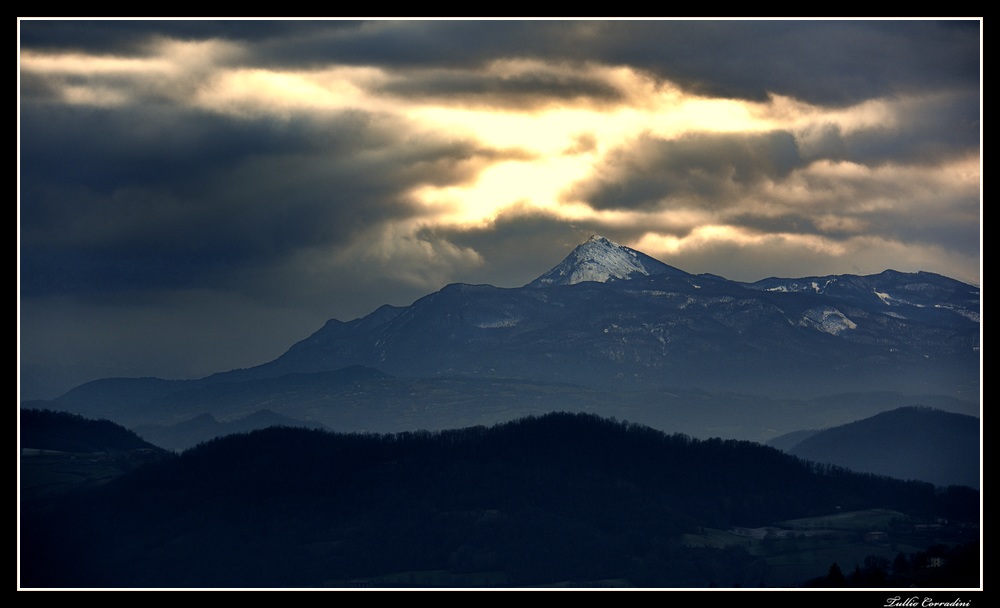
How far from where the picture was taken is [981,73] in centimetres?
13475
